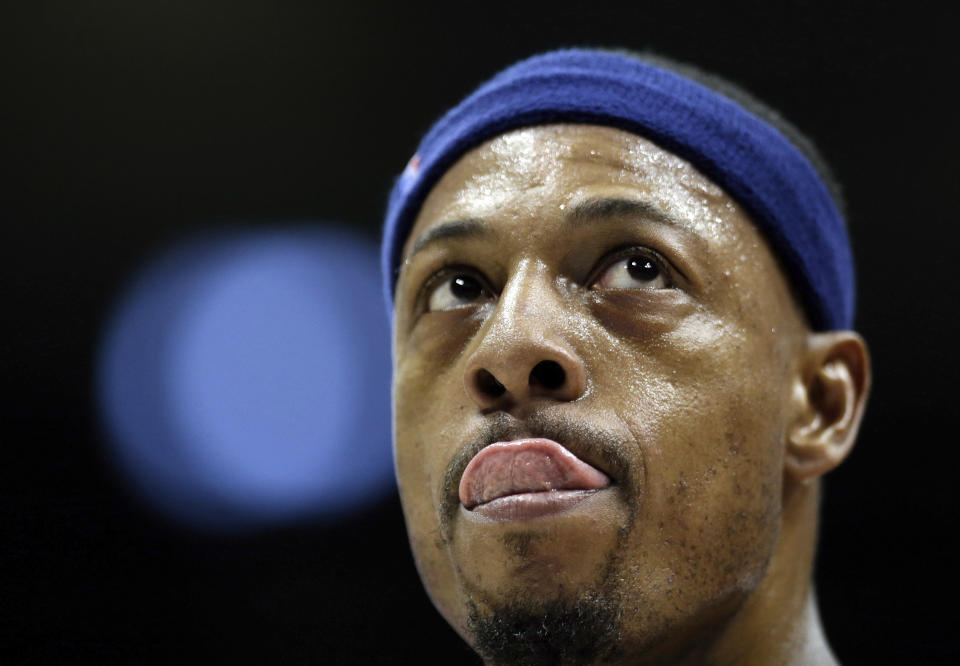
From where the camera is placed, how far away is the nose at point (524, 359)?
119 cm

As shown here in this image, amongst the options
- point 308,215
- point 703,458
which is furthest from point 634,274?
point 308,215

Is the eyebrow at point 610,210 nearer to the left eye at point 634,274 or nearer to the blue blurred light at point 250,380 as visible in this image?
the left eye at point 634,274

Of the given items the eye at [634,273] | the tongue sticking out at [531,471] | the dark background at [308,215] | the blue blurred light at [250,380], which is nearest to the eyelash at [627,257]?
the eye at [634,273]

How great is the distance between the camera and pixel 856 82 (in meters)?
2.37

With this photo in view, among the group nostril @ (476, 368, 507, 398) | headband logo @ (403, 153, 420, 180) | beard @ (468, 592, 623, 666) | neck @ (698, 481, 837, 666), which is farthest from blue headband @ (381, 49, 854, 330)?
beard @ (468, 592, 623, 666)

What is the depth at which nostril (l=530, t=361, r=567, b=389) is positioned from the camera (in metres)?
1.21

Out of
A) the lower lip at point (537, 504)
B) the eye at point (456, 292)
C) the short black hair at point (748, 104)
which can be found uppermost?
the short black hair at point (748, 104)

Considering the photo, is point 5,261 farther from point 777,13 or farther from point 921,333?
point 921,333

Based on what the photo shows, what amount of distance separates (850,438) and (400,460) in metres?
0.63

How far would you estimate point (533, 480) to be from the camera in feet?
3.82

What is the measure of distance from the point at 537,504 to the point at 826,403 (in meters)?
0.53

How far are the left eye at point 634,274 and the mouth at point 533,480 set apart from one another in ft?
0.82

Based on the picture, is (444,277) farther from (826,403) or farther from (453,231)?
(826,403)

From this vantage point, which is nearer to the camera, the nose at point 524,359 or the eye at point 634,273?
the nose at point 524,359
